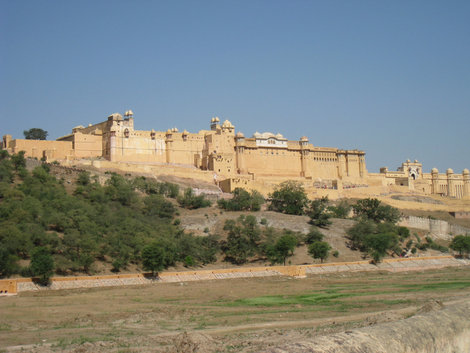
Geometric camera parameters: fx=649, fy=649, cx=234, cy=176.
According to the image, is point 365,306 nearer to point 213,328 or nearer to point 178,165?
point 213,328

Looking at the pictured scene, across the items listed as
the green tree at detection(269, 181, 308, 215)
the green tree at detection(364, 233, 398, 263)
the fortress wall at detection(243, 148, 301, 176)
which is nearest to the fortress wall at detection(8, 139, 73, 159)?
the green tree at detection(269, 181, 308, 215)

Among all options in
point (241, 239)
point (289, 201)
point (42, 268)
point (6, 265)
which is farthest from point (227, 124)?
point (42, 268)

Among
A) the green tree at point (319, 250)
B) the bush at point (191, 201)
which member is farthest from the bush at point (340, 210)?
the green tree at point (319, 250)

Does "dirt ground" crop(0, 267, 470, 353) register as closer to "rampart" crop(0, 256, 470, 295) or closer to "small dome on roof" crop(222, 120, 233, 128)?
"rampart" crop(0, 256, 470, 295)

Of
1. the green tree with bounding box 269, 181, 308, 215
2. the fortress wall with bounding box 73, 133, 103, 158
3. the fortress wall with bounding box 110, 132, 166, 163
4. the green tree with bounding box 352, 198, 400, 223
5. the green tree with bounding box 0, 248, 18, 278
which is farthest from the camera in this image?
the fortress wall with bounding box 110, 132, 166, 163

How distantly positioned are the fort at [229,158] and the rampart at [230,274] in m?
23.6

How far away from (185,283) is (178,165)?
37.5 metres

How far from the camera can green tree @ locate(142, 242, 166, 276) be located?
3620 cm

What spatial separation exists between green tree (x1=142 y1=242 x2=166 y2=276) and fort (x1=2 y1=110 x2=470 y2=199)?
92.7 ft

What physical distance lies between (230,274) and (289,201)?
2619cm

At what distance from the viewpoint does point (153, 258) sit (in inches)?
1438

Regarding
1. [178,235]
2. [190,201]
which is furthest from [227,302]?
[190,201]

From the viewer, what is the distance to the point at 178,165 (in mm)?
71375

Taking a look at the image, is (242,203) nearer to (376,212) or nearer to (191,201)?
(191,201)
